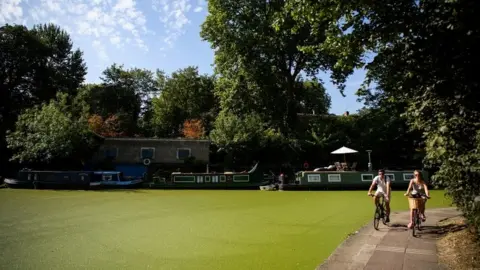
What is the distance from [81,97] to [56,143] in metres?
16.1

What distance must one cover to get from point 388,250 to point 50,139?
88.3 feet

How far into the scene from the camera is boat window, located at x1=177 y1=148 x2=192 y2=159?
31.8m

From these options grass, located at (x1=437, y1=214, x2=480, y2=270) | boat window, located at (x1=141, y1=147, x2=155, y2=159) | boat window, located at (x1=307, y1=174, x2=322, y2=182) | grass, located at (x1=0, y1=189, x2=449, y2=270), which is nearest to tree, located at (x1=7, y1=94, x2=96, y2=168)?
boat window, located at (x1=141, y1=147, x2=155, y2=159)

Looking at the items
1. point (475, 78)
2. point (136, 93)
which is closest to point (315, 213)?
point (475, 78)

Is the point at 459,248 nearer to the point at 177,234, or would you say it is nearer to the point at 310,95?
the point at 177,234

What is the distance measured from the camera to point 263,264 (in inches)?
247

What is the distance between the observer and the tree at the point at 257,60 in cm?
3109

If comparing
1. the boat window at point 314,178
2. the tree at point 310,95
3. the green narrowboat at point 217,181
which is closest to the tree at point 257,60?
the tree at point 310,95

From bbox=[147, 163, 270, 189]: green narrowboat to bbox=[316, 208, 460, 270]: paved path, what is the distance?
46.7 feet

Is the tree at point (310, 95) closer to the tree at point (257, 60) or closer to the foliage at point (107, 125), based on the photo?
the tree at point (257, 60)

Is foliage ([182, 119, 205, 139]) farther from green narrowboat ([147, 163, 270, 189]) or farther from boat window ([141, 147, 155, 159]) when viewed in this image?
green narrowboat ([147, 163, 270, 189])

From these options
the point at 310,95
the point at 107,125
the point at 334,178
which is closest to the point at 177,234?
the point at 334,178

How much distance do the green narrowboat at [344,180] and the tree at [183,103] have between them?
944 inches

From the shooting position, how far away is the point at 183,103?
47.3m
